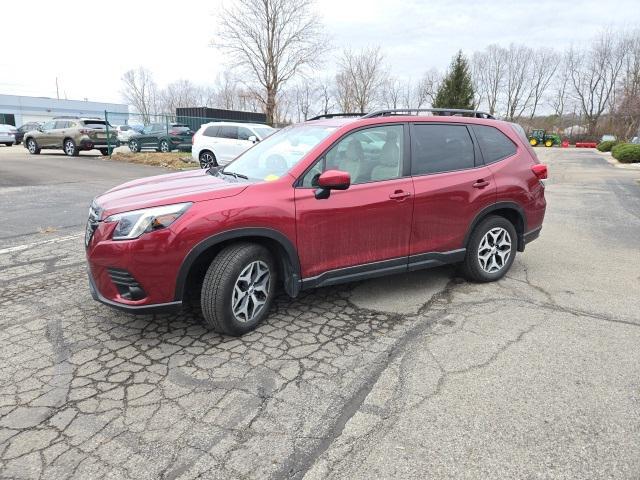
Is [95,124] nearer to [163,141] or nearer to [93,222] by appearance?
[163,141]

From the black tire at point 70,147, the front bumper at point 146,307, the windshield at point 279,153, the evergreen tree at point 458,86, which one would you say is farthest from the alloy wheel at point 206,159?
the evergreen tree at point 458,86

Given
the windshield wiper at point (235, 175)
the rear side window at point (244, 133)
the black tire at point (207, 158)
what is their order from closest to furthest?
the windshield wiper at point (235, 175)
the rear side window at point (244, 133)
the black tire at point (207, 158)

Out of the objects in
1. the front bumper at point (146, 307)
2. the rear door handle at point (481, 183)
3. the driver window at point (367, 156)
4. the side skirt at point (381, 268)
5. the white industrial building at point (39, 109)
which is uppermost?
the white industrial building at point (39, 109)

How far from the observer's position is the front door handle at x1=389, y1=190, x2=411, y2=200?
3887mm

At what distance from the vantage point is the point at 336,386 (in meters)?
2.85

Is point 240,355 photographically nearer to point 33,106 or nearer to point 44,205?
point 44,205

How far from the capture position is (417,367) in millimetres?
3082

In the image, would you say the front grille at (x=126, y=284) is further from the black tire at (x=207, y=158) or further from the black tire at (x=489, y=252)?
the black tire at (x=207, y=158)

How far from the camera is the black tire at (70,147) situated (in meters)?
19.7

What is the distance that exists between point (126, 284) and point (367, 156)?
221 cm

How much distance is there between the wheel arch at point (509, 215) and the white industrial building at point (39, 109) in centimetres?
6115

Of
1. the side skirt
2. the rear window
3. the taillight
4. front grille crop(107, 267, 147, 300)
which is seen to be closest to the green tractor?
the rear window

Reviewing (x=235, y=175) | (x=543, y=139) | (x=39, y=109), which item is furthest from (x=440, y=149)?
(x=39, y=109)

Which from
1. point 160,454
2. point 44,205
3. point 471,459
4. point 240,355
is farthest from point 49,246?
point 471,459
